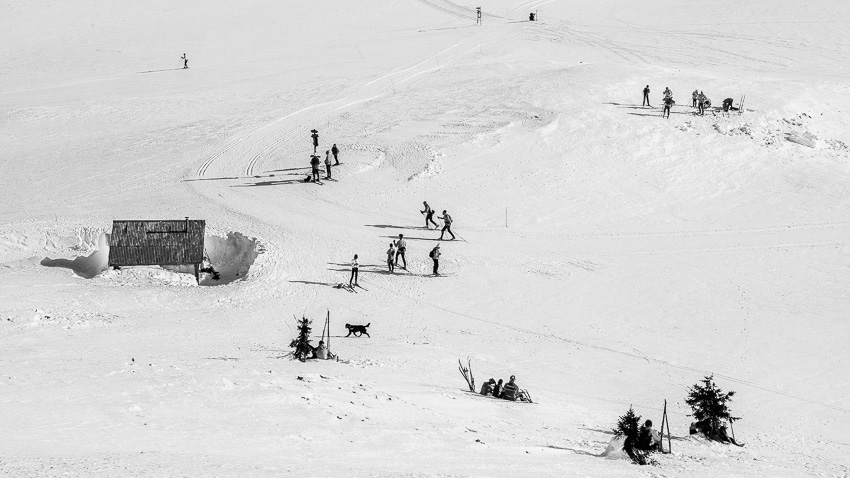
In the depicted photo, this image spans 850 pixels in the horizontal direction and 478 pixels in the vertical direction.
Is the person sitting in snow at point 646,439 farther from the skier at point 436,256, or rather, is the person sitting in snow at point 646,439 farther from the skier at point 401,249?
the skier at point 401,249

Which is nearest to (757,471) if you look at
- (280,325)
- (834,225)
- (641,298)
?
(641,298)

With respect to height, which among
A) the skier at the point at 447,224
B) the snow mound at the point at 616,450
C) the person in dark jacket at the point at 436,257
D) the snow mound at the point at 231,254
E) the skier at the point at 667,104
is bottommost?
the snow mound at the point at 616,450

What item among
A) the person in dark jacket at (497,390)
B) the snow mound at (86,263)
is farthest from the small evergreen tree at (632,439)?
the snow mound at (86,263)

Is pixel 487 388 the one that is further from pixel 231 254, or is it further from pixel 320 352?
pixel 231 254

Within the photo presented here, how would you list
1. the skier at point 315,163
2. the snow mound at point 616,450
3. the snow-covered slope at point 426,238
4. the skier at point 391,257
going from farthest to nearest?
the skier at point 315,163
the skier at point 391,257
the snow-covered slope at point 426,238
the snow mound at point 616,450

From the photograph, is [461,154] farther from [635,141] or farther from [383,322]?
[383,322]

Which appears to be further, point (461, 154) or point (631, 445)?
point (461, 154)

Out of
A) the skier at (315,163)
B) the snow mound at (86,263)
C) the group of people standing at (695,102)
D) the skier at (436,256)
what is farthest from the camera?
the group of people standing at (695,102)
